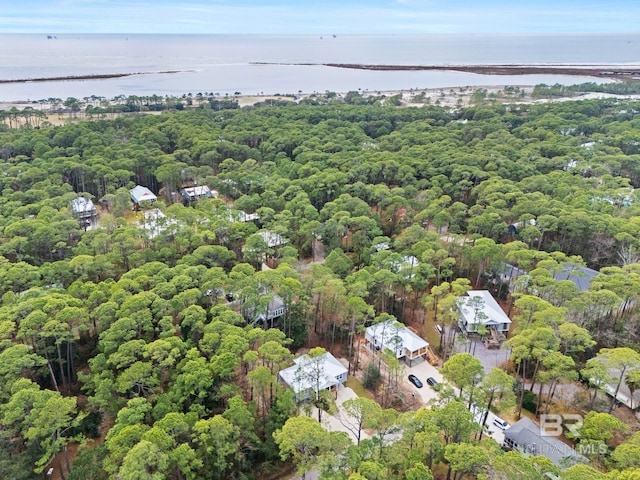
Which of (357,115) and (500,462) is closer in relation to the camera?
(500,462)

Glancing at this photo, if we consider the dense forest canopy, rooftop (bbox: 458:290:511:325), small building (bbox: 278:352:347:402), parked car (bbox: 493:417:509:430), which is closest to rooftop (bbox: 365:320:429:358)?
the dense forest canopy

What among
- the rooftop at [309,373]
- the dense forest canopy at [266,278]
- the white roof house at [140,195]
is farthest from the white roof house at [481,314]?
the white roof house at [140,195]

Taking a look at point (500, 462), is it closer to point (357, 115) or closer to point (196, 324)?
point (196, 324)

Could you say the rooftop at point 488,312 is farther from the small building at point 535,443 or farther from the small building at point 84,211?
the small building at point 84,211

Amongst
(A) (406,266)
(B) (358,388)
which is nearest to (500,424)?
(B) (358,388)

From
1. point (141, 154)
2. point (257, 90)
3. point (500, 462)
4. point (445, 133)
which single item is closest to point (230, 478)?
point (500, 462)

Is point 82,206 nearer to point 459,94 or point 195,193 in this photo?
point 195,193
